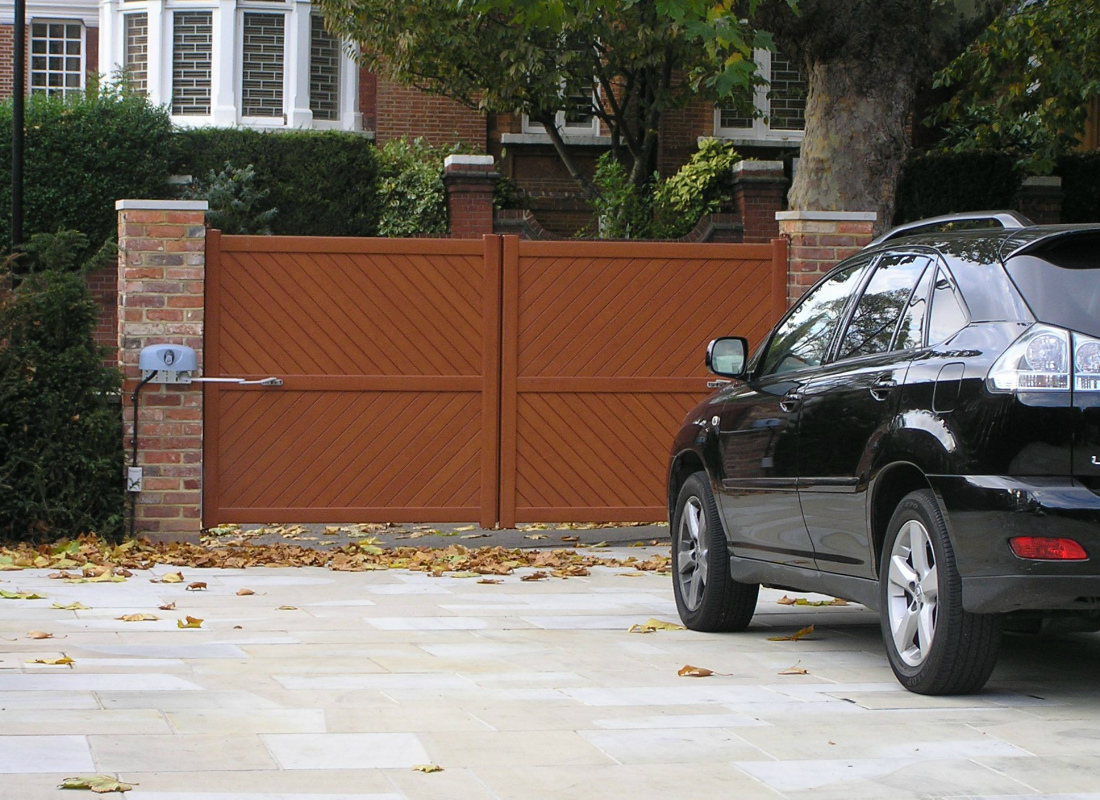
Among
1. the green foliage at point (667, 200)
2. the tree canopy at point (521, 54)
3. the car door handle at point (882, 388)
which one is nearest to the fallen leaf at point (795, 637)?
the car door handle at point (882, 388)

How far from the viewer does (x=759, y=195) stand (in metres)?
22.0

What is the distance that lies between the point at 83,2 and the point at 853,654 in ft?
76.7

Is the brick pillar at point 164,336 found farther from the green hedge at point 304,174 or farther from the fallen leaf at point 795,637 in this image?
the green hedge at point 304,174

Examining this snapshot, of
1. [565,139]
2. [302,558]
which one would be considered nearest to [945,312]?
[302,558]

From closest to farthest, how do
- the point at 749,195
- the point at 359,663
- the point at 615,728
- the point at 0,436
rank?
1. the point at 615,728
2. the point at 359,663
3. the point at 0,436
4. the point at 749,195

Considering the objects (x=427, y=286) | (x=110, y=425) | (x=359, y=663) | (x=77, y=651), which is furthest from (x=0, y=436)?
(x=359, y=663)

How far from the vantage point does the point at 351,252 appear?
1112cm

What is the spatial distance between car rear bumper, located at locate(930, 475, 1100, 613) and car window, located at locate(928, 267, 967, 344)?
680 mm

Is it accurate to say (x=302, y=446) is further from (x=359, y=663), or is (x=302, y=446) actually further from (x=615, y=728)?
(x=615, y=728)

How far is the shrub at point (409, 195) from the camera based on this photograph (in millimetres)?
22328

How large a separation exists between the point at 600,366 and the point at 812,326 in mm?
4291

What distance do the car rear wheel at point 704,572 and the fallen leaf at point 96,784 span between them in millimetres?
3716

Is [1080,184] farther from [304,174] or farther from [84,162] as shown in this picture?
[84,162]

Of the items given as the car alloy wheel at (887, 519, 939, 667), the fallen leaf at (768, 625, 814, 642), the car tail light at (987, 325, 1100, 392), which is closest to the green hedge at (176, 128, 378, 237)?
the fallen leaf at (768, 625, 814, 642)
